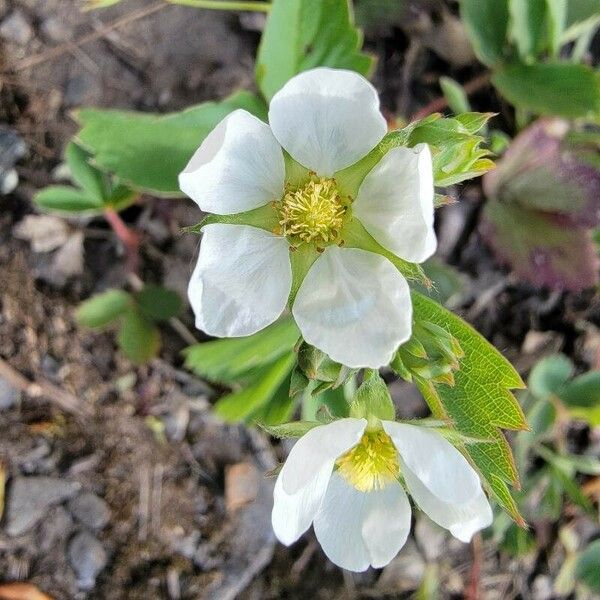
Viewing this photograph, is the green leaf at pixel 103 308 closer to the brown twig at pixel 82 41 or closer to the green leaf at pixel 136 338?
the green leaf at pixel 136 338

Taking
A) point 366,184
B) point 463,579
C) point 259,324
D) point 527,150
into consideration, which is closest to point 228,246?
point 259,324

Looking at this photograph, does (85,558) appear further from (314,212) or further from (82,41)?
(82,41)

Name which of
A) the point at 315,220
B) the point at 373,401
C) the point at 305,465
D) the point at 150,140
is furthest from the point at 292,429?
the point at 150,140

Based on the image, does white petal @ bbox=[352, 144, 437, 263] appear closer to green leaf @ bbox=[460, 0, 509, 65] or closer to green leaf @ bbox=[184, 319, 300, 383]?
green leaf @ bbox=[184, 319, 300, 383]

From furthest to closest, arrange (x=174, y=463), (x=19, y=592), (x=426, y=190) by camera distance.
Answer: (x=174, y=463) < (x=19, y=592) < (x=426, y=190)

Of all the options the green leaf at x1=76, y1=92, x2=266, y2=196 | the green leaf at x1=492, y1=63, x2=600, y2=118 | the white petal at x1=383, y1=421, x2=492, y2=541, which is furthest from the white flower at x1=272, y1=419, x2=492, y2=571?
the green leaf at x1=492, y1=63, x2=600, y2=118

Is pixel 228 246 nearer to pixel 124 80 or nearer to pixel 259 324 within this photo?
pixel 259 324

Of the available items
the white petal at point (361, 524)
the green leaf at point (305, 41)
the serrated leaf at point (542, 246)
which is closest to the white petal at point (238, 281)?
the white petal at point (361, 524)
